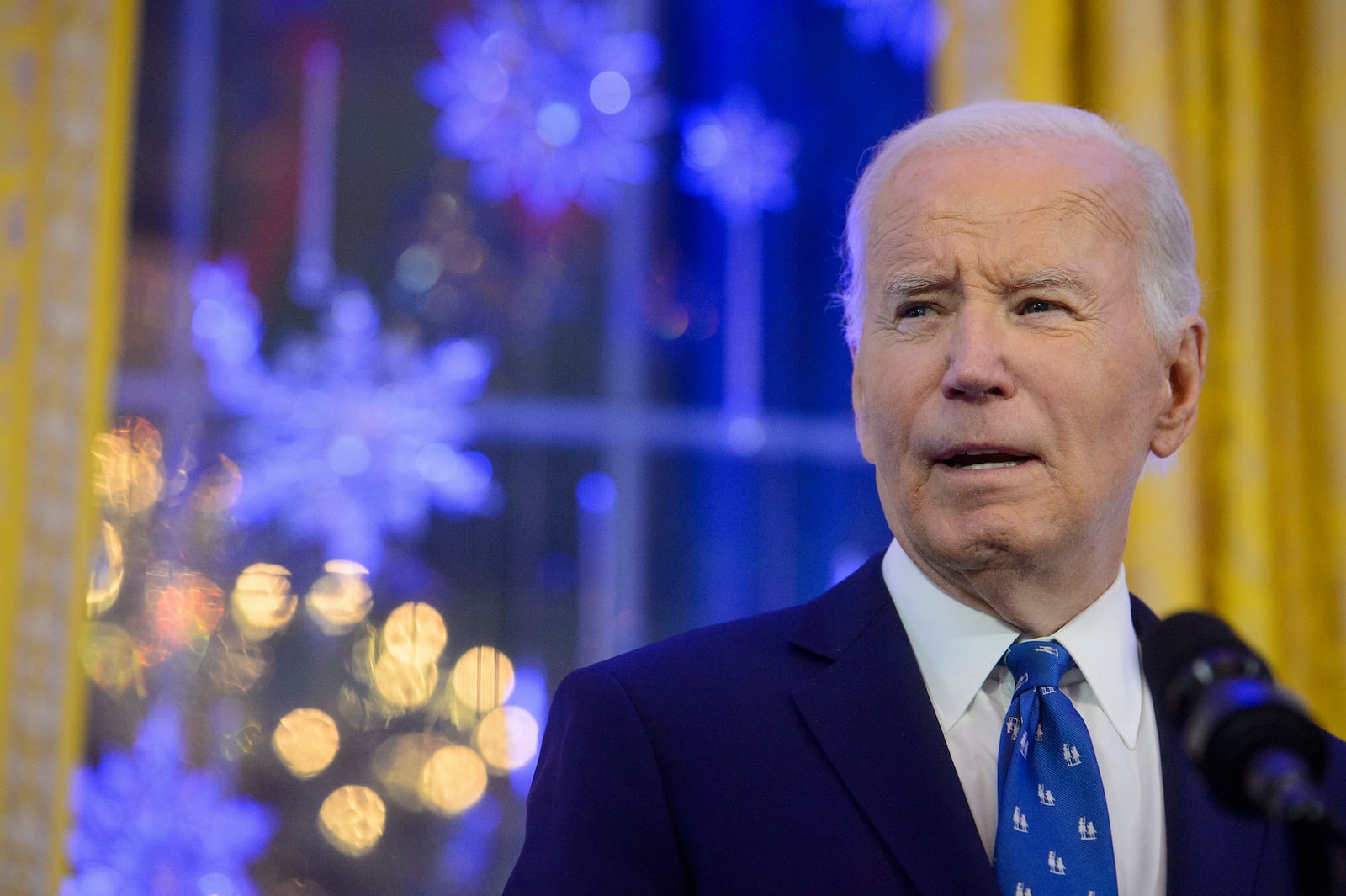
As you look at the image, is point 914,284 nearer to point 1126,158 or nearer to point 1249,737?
point 1126,158

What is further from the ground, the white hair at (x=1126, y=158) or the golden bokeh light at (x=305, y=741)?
the white hair at (x=1126, y=158)

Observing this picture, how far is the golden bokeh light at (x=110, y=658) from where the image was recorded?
228cm

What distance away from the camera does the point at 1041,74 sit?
8.20 feet

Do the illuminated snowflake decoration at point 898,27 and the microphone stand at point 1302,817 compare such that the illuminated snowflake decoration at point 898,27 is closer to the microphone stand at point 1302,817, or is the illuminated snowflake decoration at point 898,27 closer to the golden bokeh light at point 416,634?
the golden bokeh light at point 416,634

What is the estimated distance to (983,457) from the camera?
1.08 m

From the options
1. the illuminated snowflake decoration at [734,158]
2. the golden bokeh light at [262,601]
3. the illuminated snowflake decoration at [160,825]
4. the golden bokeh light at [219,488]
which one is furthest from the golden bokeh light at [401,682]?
the illuminated snowflake decoration at [734,158]

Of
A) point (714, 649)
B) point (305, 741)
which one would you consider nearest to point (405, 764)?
point (305, 741)

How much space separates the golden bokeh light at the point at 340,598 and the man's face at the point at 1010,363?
150 cm

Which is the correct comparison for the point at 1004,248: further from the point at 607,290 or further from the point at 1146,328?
the point at 607,290

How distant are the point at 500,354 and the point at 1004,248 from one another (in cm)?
159

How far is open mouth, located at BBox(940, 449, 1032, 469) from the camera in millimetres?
1073

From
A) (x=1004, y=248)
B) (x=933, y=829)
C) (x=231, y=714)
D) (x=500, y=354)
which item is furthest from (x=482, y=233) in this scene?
(x=933, y=829)

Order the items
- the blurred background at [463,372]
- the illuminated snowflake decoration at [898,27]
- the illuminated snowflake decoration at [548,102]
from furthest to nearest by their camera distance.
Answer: the illuminated snowflake decoration at [898,27] < the illuminated snowflake decoration at [548,102] < the blurred background at [463,372]

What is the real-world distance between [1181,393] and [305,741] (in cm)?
183
